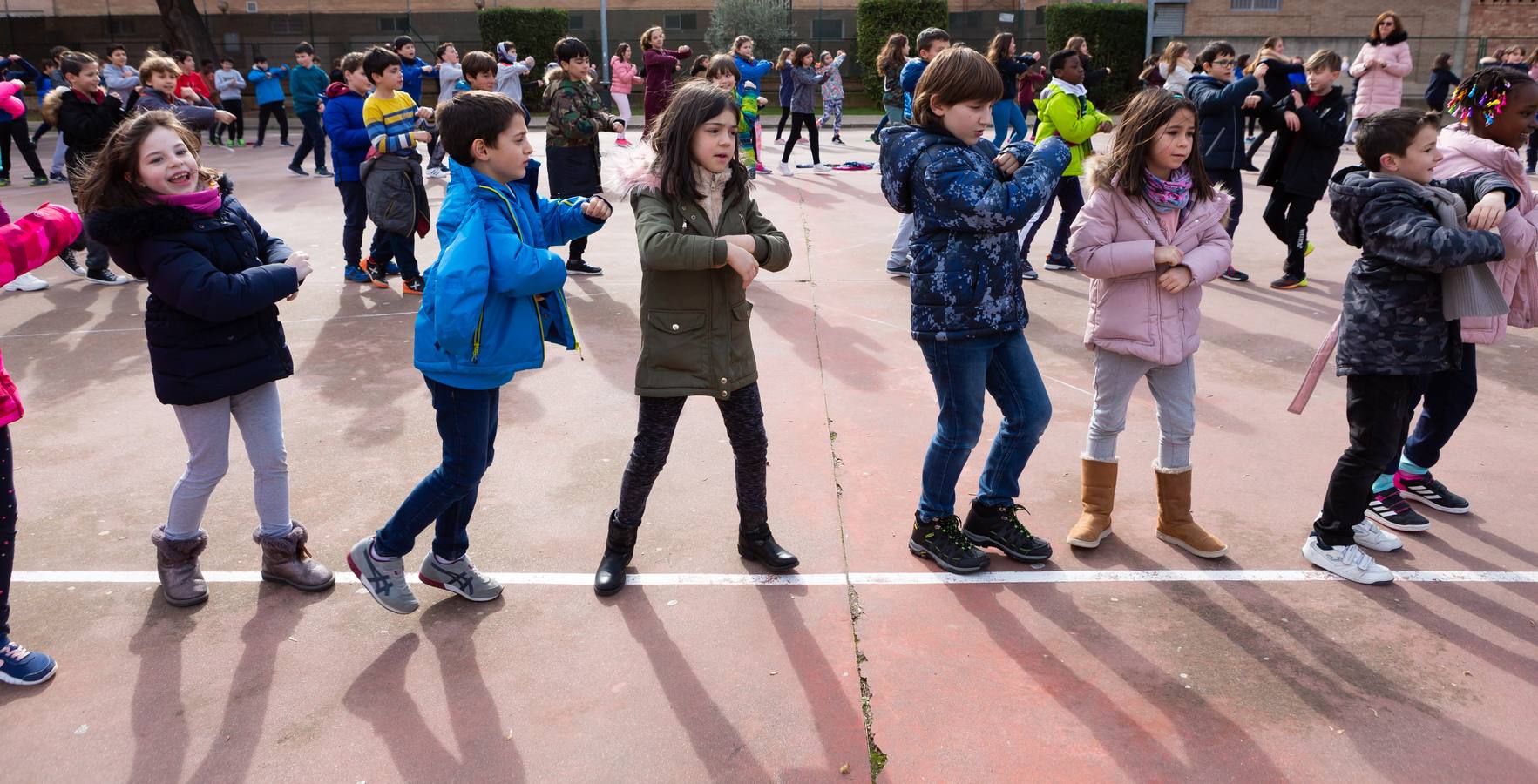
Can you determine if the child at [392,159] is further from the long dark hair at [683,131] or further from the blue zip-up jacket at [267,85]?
the blue zip-up jacket at [267,85]

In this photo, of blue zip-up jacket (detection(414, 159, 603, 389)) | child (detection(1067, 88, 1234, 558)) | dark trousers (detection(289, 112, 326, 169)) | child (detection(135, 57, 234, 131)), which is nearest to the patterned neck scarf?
child (detection(1067, 88, 1234, 558))

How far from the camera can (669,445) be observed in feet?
12.6

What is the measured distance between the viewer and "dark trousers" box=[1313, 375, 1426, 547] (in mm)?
3854

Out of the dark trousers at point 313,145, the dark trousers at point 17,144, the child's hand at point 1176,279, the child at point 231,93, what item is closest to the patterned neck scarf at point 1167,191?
the child's hand at point 1176,279

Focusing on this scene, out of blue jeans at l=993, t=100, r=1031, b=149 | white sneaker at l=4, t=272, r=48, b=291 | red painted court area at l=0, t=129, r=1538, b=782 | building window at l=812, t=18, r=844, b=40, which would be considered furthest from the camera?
building window at l=812, t=18, r=844, b=40

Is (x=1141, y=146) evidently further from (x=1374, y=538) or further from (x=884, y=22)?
(x=884, y=22)

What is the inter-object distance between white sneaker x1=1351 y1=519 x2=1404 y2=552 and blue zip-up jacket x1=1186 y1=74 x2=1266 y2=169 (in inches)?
180

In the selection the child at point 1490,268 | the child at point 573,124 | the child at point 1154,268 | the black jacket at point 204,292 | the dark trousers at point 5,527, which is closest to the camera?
the dark trousers at point 5,527

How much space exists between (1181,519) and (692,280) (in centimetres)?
206

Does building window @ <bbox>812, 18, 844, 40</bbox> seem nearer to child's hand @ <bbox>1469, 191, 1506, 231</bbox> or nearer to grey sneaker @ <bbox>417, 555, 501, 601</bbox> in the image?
child's hand @ <bbox>1469, 191, 1506, 231</bbox>

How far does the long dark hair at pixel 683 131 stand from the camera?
11.4 feet

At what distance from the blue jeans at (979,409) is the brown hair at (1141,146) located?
65 centimetres

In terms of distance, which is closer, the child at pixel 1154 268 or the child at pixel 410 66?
the child at pixel 1154 268

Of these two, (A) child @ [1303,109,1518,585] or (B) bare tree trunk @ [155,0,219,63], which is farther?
(B) bare tree trunk @ [155,0,219,63]
